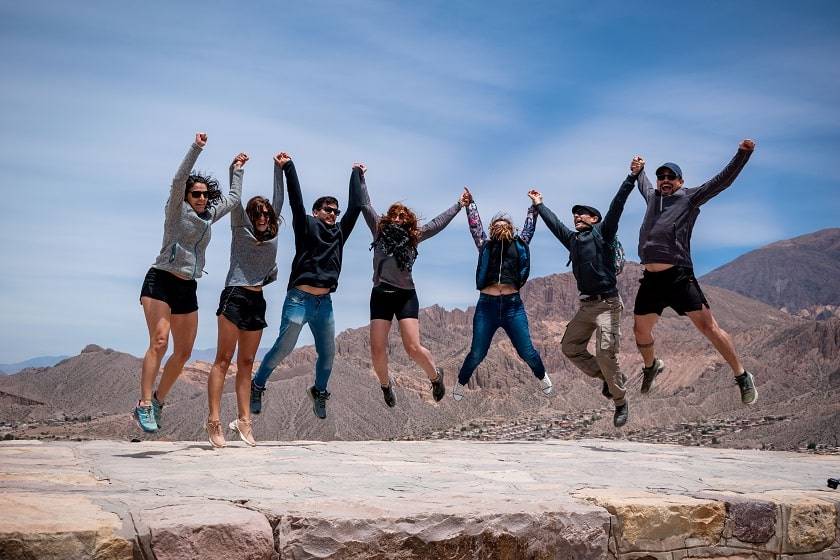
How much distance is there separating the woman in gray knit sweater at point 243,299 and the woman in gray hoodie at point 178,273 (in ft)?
1.06

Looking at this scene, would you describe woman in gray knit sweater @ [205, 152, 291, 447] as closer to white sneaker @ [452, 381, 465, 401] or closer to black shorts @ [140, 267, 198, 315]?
black shorts @ [140, 267, 198, 315]

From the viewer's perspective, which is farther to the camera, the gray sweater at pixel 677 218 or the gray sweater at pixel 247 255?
the gray sweater at pixel 677 218

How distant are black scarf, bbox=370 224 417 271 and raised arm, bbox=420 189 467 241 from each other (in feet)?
0.95

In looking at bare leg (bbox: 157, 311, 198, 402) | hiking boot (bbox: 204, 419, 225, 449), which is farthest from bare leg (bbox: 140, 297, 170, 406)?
hiking boot (bbox: 204, 419, 225, 449)

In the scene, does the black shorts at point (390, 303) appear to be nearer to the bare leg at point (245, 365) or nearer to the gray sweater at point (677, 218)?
the bare leg at point (245, 365)

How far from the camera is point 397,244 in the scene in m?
8.71

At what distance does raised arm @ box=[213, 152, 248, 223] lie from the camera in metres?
7.45

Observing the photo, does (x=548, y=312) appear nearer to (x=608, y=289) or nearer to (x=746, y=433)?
(x=746, y=433)

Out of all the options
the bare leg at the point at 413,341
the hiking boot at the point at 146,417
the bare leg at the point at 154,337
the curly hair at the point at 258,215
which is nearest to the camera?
the hiking boot at the point at 146,417

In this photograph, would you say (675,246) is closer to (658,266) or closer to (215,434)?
(658,266)

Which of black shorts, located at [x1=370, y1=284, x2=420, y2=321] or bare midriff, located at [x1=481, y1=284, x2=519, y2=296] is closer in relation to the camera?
black shorts, located at [x1=370, y1=284, x2=420, y2=321]

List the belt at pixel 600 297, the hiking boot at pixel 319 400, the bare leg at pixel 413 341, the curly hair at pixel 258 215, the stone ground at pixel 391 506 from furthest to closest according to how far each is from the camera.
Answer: the belt at pixel 600 297 → the hiking boot at pixel 319 400 → the bare leg at pixel 413 341 → the curly hair at pixel 258 215 → the stone ground at pixel 391 506

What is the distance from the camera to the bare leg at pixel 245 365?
7758mm

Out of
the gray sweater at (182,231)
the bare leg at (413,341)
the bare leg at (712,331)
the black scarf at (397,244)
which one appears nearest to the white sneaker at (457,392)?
the bare leg at (413,341)
